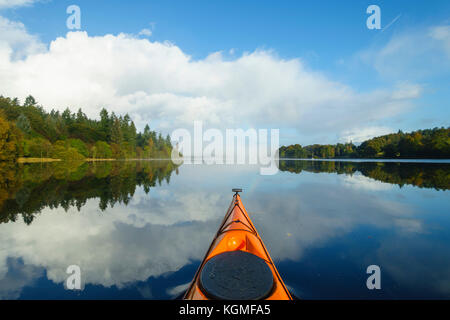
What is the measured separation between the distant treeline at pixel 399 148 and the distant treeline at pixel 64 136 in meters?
110

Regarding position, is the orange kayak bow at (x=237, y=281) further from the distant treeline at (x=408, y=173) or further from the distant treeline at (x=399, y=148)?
the distant treeline at (x=399, y=148)

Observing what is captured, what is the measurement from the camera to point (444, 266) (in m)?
4.51

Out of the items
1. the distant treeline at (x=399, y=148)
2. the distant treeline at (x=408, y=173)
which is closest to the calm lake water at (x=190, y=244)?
the distant treeline at (x=408, y=173)

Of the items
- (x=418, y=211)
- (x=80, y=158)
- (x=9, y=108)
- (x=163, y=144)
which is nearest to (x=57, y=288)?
(x=418, y=211)

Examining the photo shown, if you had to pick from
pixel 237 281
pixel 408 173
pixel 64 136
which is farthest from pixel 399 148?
pixel 64 136

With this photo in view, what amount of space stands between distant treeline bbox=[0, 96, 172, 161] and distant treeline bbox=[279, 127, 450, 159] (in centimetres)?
10974

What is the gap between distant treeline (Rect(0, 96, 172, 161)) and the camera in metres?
39.0

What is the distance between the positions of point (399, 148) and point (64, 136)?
121 meters

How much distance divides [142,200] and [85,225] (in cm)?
390

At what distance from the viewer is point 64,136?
58.0 metres

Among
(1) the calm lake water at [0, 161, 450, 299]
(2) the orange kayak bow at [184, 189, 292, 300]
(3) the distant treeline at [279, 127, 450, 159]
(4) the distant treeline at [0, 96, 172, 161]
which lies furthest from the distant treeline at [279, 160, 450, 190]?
(4) the distant treeline at [0, 96, 172, 161]

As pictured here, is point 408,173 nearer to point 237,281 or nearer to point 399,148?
point 237,281

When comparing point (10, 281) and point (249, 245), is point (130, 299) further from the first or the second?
point (10, 281)

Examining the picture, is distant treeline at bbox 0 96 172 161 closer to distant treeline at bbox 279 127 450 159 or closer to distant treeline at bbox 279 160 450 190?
distant treeline at bbox 279 160 450 190
